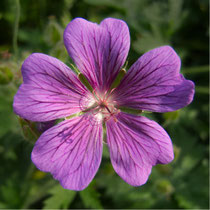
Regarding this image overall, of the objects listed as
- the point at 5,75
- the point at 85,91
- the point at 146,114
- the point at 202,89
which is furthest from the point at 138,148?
the point at 202,89

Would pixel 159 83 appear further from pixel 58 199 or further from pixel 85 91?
pixel 58 199

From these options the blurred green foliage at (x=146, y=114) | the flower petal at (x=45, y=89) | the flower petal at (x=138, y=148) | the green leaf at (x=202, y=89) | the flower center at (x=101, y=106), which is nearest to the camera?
the flower petal at (x=45, y=89)

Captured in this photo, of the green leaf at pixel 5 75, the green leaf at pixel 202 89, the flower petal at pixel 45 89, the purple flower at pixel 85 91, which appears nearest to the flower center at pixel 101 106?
the purple flower at pixel 85 91

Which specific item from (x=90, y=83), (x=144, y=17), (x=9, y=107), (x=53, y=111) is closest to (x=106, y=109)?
(x=90, y=83)

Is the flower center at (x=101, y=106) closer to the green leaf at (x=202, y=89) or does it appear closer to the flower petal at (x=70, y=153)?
the flower petal at (x=70, y=153)

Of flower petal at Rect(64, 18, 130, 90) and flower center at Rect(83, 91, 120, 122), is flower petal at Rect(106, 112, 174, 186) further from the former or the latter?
flower petal at Rect(64, 18, 130, 90)

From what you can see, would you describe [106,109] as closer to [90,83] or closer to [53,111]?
[90,83]

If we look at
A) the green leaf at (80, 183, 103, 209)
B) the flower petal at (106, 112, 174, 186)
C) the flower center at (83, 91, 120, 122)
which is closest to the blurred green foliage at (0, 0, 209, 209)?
the green leaf at (80, 183, 103, 209)
